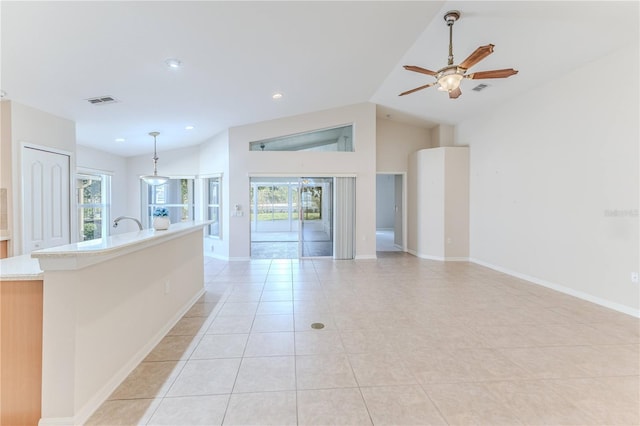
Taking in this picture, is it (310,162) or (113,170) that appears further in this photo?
(113,170)

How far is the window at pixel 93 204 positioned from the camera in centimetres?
673

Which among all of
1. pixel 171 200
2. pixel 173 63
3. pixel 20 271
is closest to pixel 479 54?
pixel 173 63

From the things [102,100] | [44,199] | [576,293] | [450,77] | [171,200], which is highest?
[102,100]

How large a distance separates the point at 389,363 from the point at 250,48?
12.1 feet

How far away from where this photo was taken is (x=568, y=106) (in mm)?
4367

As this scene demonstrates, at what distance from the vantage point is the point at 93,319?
194 centimetres

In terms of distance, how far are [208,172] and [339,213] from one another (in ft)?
11.6

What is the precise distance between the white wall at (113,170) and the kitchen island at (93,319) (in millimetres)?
5381

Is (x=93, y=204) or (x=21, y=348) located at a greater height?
(x=93, y=204)

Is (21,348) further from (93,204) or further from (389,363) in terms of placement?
(93,204)

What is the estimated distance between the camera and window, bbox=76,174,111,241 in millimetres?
6727

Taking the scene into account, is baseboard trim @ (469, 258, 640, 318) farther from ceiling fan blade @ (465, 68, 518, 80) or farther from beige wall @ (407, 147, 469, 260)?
ceiling fan blade @ (465, 68, 518, 80)

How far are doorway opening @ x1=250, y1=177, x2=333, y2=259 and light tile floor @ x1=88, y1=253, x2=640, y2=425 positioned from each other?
10.3ft

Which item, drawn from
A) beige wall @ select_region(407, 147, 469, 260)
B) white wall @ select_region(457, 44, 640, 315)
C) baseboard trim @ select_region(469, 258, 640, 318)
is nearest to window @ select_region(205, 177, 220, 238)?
beige wall @ select_region(407, 147, 469, 260)
